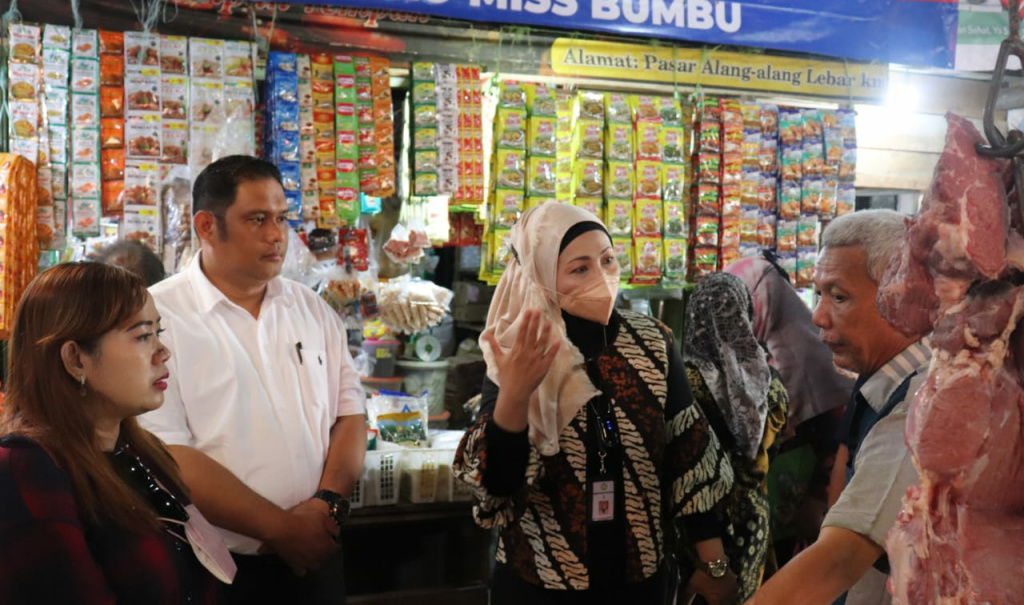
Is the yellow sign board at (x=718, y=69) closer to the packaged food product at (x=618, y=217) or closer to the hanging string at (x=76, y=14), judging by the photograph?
the packaged food product at (x=618, y=217)

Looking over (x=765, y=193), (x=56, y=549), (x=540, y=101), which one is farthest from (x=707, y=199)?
(x=56, y=549)

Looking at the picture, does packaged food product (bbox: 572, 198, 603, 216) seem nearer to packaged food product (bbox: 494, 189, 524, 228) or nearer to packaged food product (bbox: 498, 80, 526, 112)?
packaged food product (bbox: 494, 189, 524, 228)

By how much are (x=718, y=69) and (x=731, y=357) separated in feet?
6.57

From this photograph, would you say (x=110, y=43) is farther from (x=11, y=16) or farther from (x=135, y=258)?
(x=135, y=258)

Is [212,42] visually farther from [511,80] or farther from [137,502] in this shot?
[137,502]

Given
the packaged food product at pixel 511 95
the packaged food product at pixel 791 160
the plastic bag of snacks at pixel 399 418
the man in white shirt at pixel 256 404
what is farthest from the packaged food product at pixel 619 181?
the man in white shirt at pixel 256 404

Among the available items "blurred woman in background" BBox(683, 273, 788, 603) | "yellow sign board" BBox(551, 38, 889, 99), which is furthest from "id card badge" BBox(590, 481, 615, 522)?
"yellow sign board" BBox(551, 38, 889, 99)

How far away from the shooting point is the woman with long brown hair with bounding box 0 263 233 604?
141cm

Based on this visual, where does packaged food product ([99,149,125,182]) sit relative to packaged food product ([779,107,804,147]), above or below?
below

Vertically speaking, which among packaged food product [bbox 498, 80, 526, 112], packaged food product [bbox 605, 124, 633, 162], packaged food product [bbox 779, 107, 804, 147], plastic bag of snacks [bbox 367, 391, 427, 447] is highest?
packaged food product [bbox 498, 80, 526, 112]

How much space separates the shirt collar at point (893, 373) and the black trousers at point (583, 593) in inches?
29.9

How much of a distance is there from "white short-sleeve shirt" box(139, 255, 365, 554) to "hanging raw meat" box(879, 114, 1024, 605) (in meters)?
1.75

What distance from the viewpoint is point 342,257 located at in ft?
12.1

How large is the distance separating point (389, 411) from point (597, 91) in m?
1.79
